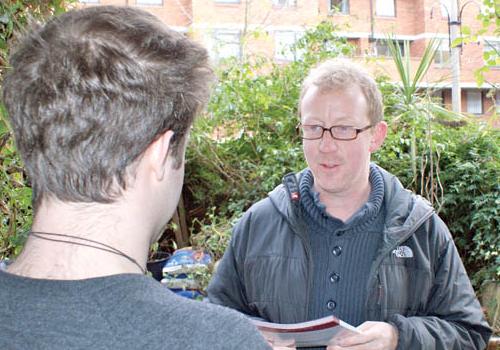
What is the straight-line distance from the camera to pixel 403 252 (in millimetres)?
1917

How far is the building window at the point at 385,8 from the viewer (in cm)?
1591

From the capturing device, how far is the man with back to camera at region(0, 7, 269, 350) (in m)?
0.78

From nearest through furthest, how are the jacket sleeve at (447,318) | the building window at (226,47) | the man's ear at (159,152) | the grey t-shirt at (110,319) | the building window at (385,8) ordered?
1. the grey t-shirt at (110,319)
2. the man's ear at (159,152)
3. the jacket sleeve at (447,318)
4. the building window at (226,47)
5. the building window at (385,8)

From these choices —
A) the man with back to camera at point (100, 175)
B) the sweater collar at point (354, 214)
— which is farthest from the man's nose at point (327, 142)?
the man with back to camera at point (100, 175)

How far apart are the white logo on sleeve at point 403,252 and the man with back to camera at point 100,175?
1.19 m

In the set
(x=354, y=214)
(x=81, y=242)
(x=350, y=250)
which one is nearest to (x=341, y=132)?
(x=354, y=214)

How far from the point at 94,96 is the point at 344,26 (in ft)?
15.9

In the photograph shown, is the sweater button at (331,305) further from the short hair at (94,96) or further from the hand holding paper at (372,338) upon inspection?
the short hair at (94,96)

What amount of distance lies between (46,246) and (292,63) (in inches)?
172

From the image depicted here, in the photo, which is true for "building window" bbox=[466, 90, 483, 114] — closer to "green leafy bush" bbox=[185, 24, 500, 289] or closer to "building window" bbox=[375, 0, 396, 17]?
"building window" bbox=[375, 0, 396, 17]

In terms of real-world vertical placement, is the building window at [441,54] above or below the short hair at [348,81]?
above

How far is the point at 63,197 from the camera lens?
87 cm

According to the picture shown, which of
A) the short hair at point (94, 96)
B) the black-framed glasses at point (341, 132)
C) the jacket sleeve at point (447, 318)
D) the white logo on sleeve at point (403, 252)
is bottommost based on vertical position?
the jacket sleeve at point (447, 318)

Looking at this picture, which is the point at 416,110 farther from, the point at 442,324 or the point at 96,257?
the point at 96,257
